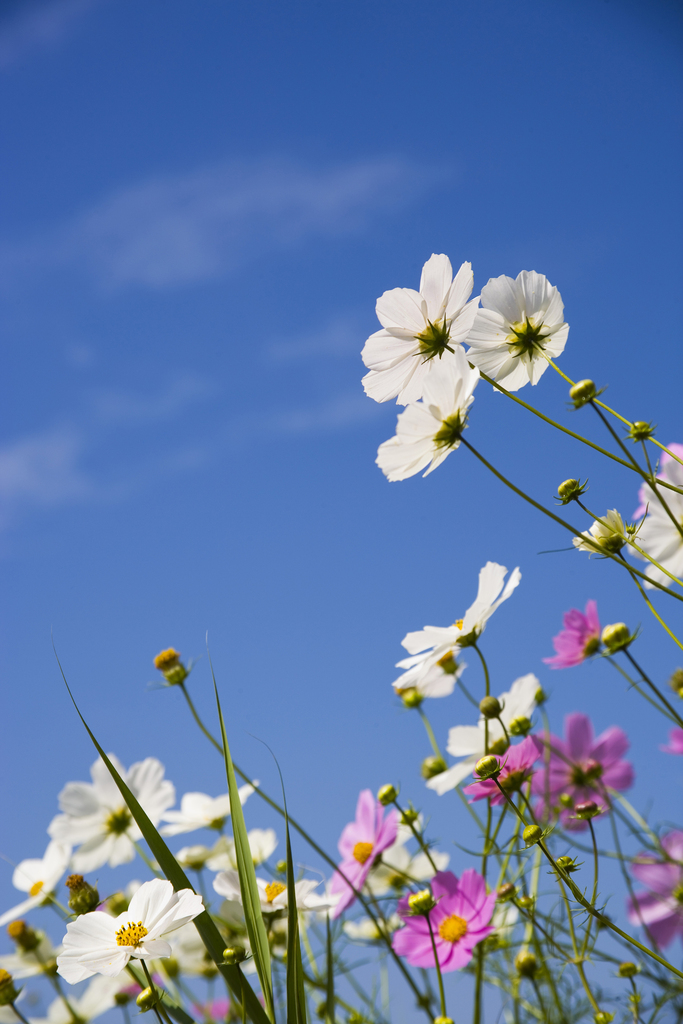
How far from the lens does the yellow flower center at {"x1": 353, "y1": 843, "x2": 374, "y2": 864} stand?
2.79 feet

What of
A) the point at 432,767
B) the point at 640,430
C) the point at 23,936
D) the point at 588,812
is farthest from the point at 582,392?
the point at 23,936

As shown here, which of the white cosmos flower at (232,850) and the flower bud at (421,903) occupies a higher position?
the white cosmos flower at (232,850)

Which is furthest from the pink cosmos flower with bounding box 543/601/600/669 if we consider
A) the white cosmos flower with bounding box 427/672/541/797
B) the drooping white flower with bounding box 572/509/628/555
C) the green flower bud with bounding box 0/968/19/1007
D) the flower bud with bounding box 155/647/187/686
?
the green flower bud with bounding box 0/968/19/1007

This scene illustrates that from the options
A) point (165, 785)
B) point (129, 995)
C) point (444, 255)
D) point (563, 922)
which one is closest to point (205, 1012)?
point (129, 995)

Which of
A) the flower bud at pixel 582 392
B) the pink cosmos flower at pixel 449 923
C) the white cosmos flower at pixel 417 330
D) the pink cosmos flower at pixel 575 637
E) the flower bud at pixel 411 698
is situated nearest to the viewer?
the flower bud at pixel 582 392

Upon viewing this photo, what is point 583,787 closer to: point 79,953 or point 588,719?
point 588,719

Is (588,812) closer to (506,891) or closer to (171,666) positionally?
(506,891)

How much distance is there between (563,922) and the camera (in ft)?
2.63

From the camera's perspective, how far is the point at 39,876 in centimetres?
98

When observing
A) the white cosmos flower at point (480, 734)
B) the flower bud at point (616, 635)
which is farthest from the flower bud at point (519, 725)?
the flower bud at point (616, 635)

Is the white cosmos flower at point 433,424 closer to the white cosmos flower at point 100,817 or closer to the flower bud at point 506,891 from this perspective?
the flower bud at point 506,891

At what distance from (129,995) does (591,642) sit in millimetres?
702

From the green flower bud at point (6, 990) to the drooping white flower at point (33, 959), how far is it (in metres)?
0.18

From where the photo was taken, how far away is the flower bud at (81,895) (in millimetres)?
579
